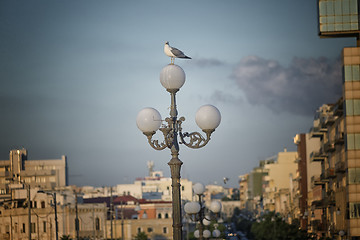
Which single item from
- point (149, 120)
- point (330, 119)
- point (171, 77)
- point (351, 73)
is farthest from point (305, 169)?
point (149, 120)

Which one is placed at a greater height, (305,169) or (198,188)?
(305,169)

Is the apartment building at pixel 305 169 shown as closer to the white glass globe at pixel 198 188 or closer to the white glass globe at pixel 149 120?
the white glass globe at pixel 198 188

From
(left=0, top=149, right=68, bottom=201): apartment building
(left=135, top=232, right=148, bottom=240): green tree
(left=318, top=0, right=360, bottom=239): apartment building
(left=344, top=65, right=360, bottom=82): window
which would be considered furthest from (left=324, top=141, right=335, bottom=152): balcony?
(left=135, top=232, right=148, bottom=240): green tree

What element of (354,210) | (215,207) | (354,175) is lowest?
(354,210)

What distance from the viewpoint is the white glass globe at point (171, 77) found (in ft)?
65.2

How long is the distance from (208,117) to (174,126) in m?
0.82

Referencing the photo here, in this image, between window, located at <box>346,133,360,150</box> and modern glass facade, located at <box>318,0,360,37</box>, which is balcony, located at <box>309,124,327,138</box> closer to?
modern glass facade, located at <box>318,0,360,37</box>

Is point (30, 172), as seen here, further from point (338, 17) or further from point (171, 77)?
point (171, 77)

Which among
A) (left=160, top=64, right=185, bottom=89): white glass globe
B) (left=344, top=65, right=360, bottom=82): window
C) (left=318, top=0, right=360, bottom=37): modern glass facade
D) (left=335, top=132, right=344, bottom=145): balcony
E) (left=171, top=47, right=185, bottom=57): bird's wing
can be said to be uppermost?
(left=318, top=0, right=360, bottom=37): modern glass facade

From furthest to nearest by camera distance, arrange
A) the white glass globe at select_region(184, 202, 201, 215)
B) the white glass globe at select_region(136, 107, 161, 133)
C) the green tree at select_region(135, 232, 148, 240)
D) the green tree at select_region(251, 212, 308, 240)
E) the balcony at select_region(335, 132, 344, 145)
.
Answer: the green tree at select_region(135, 232, 148, 240)
the green tree at select_region(251, 212, 308, 240)
the balcony at select_region(335, 132, 344, 145)
the white glass globe at select_region(184, 202, 201, 215)
the white glass globe at select_region(136, 107, 161, 133)

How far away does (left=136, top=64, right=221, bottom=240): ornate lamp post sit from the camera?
64.9 ft

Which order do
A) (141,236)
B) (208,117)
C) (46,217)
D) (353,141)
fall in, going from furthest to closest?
1. (141,236)
2. (46,217)
3. (353,141)
4. (208,117)

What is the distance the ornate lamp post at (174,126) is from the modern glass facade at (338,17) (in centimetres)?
3855

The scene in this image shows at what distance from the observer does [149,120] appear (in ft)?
64.7
